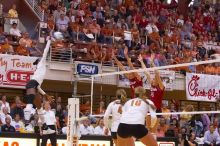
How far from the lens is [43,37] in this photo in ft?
64.6

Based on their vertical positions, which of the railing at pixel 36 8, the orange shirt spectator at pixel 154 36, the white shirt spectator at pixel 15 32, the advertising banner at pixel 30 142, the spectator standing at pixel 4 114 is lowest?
the advertising banner at pixel 30 142

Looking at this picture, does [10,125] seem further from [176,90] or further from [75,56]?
[176,90]

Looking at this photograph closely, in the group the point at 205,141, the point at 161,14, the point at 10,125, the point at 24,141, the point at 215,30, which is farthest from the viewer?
the point at 215,30

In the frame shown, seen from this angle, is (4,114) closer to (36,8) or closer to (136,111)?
(36,8)

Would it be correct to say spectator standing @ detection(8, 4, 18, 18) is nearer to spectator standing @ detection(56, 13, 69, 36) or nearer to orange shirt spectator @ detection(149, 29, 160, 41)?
spectator standing @ detection(56, 13, 69, 36)

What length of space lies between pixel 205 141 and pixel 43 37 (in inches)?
259

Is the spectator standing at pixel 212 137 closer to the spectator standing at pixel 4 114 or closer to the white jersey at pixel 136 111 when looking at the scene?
the spectator standing at pixel 4 114

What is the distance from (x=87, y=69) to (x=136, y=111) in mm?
9113

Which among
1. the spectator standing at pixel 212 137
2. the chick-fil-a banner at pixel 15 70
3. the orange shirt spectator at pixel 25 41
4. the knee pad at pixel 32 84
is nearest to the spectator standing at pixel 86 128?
the chick-fil-a banner at pixel 15 70

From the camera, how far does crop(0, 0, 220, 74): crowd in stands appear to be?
20.2 metres

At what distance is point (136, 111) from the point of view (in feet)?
32.1

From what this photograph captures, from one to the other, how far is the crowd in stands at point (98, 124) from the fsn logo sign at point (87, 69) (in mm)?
1122

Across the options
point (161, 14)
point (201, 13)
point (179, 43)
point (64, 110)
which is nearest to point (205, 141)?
point (64, 110)

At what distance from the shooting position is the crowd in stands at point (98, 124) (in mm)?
15789
